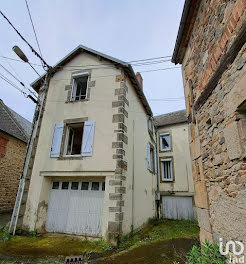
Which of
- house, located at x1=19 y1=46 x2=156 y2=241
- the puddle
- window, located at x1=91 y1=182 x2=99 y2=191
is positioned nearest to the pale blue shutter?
house, located at x1=19 y1=46 x2=156 y2=241

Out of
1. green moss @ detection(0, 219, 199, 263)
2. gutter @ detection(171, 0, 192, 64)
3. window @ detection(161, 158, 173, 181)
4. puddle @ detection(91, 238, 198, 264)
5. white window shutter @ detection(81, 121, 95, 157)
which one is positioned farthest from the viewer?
window @ detection(161, 158, 173, 181)

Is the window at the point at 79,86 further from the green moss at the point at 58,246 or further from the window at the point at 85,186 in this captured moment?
the green moss at the point at 58,246

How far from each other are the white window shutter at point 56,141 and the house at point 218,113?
16.5 ft

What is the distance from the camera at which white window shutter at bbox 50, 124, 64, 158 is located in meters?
6.53

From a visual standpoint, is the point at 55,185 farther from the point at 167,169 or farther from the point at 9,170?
the point at 167,169

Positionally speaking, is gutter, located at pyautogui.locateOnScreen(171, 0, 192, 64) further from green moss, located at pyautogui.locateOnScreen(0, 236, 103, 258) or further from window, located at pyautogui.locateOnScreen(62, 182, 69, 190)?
green moss, located at pyautogui.locateOnScreen(0, 236, 103, 258)

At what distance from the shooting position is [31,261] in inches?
153

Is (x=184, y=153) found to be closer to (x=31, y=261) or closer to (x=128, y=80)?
(x=128, y=80)

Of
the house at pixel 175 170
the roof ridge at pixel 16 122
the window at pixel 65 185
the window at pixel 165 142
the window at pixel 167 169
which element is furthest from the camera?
the window at pixel 165 142

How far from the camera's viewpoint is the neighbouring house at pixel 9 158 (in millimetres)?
9469

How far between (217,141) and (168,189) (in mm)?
9514

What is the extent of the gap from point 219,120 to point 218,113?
127 millimetres

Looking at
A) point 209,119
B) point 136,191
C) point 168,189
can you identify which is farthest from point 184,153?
point 209,119

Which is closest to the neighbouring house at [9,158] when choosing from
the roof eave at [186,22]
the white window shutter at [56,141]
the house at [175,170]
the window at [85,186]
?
the white window shutter at [56,141]
